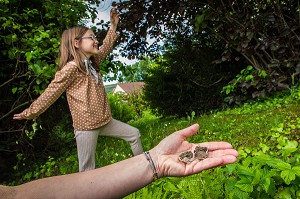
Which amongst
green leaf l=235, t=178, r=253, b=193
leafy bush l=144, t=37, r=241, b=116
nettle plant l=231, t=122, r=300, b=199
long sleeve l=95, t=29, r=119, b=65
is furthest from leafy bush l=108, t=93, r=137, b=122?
green leaf l=235, t=178, r=253, b=193

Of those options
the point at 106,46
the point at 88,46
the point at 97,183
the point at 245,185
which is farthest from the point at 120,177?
the point at 106,46

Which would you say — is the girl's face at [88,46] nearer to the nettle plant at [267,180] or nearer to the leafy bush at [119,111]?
the nettle plant at [267,180]

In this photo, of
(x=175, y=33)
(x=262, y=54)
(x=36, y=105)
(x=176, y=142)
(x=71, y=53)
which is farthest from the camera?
(x=175, y=33)

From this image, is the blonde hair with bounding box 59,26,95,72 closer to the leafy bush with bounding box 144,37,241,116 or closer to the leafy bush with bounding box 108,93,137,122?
the leafy bush with bounding box 144,37,241,116

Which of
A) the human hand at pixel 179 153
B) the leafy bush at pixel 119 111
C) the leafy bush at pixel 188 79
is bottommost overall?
the leafy bush at pixel 119 111

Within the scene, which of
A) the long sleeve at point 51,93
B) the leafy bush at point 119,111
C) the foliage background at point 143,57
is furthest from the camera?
the leafy bush at point 119,111

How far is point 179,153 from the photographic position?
5.60ft

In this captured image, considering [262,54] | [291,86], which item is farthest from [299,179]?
[262,54]

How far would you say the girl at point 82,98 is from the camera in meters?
3.08

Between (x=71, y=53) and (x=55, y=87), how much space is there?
48 cm

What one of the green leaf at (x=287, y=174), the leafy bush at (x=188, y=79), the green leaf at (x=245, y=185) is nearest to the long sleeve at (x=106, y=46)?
the green leaf at (x=245, y=185)

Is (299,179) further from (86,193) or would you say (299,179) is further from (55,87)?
(55,87)

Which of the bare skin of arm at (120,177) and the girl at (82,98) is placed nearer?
the bare skin of arm at (120,177)

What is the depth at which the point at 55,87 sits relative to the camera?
308 cm
